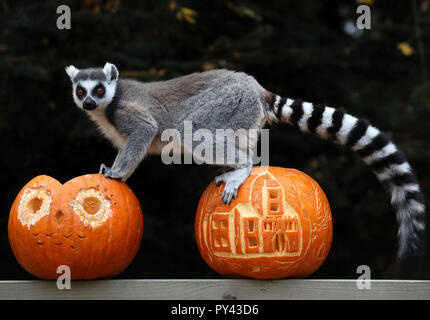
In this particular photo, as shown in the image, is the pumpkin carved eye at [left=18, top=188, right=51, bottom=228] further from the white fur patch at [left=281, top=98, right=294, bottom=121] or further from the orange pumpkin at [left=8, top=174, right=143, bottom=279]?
the white fur patch at [left=281, top=98, right=294, bottom=121]

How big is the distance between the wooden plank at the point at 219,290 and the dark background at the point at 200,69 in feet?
6.91

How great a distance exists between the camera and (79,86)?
144 inches

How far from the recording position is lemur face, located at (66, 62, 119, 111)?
3604 millimetres

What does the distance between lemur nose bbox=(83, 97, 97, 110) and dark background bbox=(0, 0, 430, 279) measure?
1.18 m

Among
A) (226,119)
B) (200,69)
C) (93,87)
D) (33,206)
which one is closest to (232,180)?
(226,119)

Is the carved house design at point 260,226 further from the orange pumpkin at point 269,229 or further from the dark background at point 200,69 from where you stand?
the dark background at point 200,69

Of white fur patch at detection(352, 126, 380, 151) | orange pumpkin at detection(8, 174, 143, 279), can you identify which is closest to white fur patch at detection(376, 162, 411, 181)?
white fur patch at detection(352, 126, 380, 151)

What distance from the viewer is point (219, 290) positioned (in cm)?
285

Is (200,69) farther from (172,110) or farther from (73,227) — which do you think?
(73,227)

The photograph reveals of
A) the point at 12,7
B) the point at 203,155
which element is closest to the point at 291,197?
the point at 203,155

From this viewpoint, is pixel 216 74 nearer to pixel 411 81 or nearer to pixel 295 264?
pixel 295 264

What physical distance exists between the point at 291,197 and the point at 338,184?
308cm

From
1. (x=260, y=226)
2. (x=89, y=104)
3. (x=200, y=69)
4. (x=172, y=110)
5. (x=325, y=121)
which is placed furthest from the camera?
(x=200, y=69)

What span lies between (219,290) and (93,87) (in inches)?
67.6
